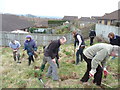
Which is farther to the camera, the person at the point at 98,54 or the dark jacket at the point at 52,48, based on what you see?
the dark jacket at the point at 52,48

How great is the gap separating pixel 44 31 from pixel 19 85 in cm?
2112

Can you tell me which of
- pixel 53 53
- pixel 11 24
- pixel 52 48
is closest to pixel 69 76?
pixel 53 53

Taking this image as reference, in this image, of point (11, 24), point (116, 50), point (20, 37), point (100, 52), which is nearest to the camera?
point (116, 50)

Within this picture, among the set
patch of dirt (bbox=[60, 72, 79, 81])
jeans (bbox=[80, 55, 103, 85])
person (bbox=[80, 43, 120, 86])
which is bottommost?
patch of dirt (bbox=[60, 72, 79, 81])

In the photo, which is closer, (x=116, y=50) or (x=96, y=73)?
(x=116, y=50)

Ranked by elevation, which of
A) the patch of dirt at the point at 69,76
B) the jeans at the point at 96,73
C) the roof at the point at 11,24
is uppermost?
the roof at the point at 11,24

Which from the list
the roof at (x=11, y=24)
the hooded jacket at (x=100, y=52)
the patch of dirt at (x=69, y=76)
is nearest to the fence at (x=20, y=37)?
the roof at (x=11, y=24)

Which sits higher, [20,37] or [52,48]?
[20,37]

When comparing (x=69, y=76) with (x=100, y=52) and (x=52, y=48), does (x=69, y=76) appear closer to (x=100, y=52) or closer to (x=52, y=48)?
(x=52, y=48)

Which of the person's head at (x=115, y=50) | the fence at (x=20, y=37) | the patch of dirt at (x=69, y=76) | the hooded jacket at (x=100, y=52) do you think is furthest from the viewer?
the fence at (x=20, y=37)

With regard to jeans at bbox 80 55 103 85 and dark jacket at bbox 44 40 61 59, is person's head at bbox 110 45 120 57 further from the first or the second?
dark jacket at bbox 44 40 61 59

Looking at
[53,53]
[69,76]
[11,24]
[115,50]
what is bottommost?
[69,76]

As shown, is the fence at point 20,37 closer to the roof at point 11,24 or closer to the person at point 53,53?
the roof at point 11,24

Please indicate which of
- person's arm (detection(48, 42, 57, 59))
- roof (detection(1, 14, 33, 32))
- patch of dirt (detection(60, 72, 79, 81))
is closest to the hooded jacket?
person's arm (detection(48, 42, 57, 59))
